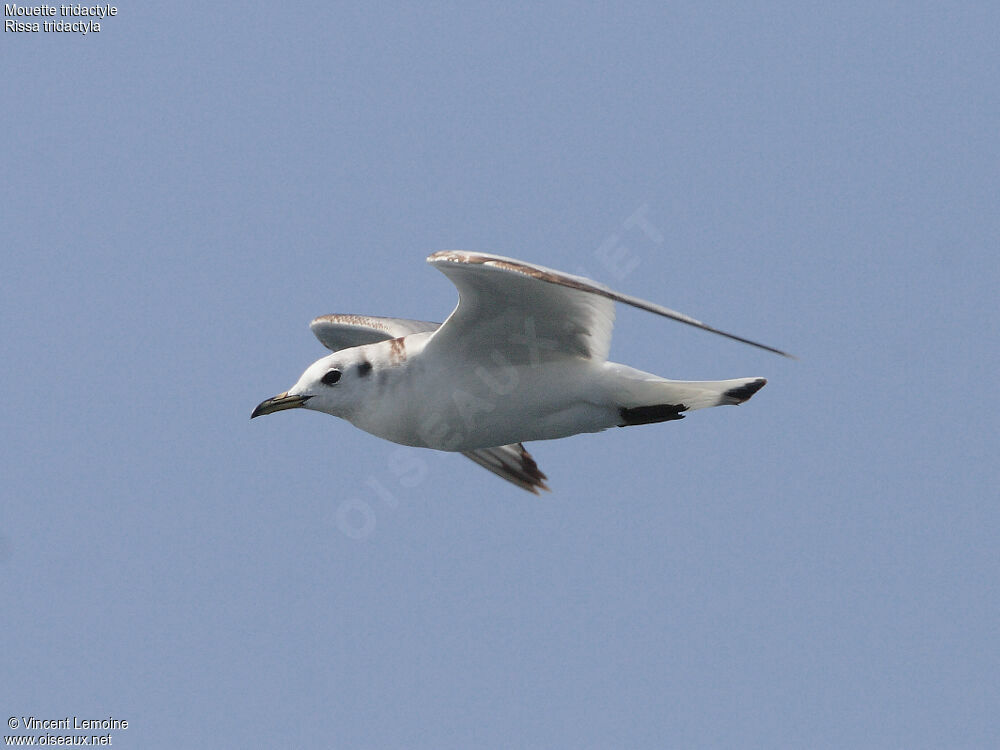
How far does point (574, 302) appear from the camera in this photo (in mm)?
8773

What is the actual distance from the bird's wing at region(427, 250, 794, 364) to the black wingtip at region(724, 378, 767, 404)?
Answer: 1059 mm

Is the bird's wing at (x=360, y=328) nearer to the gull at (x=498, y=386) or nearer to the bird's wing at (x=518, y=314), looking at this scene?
the gull at (x=498, y=386)

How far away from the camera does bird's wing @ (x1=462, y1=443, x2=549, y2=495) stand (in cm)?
1166

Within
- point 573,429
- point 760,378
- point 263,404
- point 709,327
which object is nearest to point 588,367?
point 573,429

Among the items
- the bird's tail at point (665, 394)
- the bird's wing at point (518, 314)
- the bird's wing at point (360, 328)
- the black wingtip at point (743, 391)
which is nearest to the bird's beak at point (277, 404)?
the bird's wing at point (518, 314)

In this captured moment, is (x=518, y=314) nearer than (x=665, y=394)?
Yes

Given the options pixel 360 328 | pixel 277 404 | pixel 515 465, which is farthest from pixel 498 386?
pixel 515 465

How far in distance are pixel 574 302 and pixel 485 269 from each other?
946 mm

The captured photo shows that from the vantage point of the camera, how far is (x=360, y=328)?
10945 millimetres

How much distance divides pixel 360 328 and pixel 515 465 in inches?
82.3

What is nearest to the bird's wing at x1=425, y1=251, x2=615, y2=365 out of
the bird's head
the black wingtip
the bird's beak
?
the bird's head

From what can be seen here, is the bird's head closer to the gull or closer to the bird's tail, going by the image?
the gull

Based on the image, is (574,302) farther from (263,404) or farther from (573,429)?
(263,404)

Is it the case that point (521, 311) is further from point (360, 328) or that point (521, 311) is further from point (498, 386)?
point (360, 328)
